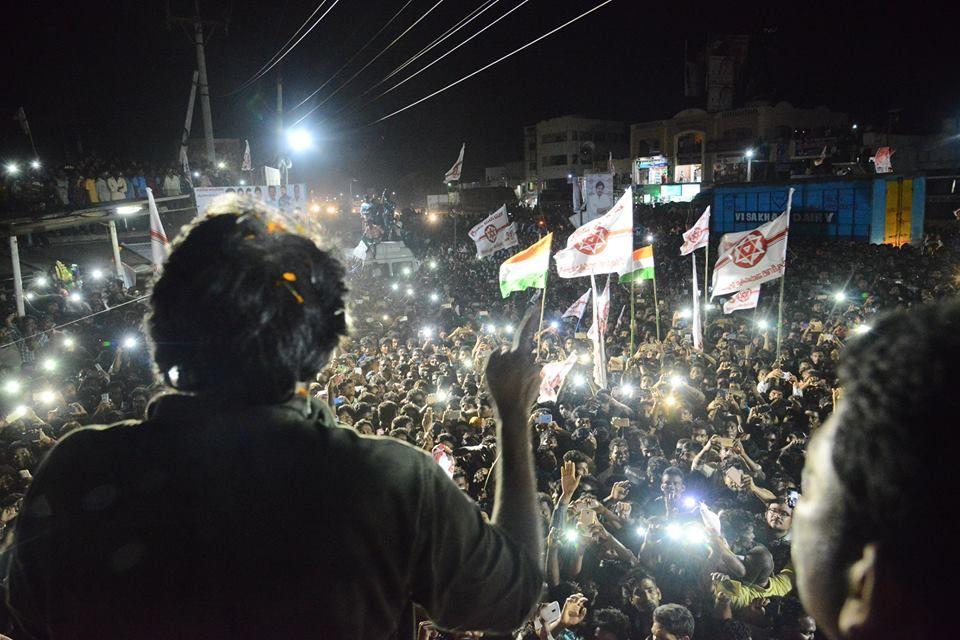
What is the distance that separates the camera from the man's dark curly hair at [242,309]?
1.19m

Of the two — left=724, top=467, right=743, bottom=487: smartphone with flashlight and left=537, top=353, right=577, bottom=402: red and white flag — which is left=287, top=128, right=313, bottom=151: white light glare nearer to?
left=537, top=353, right=577, bottom=402: red and white flag

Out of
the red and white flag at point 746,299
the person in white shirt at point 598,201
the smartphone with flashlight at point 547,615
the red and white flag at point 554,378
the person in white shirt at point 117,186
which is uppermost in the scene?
the person in white shirt at point 117,186

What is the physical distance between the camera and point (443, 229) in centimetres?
3844

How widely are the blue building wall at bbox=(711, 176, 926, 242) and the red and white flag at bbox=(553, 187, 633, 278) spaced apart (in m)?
16.1

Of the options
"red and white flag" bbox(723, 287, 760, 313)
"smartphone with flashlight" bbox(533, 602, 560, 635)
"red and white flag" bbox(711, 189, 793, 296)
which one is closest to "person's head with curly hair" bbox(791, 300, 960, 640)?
"smartphone with flashlight" bbox(533, 602, 560, 635)

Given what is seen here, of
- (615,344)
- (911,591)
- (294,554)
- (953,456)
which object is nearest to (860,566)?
(911,591)

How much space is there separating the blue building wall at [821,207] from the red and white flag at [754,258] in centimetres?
1414

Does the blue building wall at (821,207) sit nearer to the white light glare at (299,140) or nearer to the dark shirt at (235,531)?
the white light glare at (299,140)

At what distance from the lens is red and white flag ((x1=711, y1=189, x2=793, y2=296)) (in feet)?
36.7

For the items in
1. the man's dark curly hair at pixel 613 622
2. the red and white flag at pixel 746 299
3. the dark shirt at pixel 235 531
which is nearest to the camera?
the dark shirt at pixel 235 531

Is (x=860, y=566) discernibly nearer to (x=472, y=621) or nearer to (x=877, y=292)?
(x=472, y=621)

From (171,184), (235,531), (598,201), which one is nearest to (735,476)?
(235,531)

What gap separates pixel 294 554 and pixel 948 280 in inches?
779

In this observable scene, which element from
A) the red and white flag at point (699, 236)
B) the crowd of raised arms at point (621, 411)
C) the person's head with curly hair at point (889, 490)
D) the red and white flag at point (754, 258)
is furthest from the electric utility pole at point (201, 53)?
the person's head with curly hair at point (889, 490)
